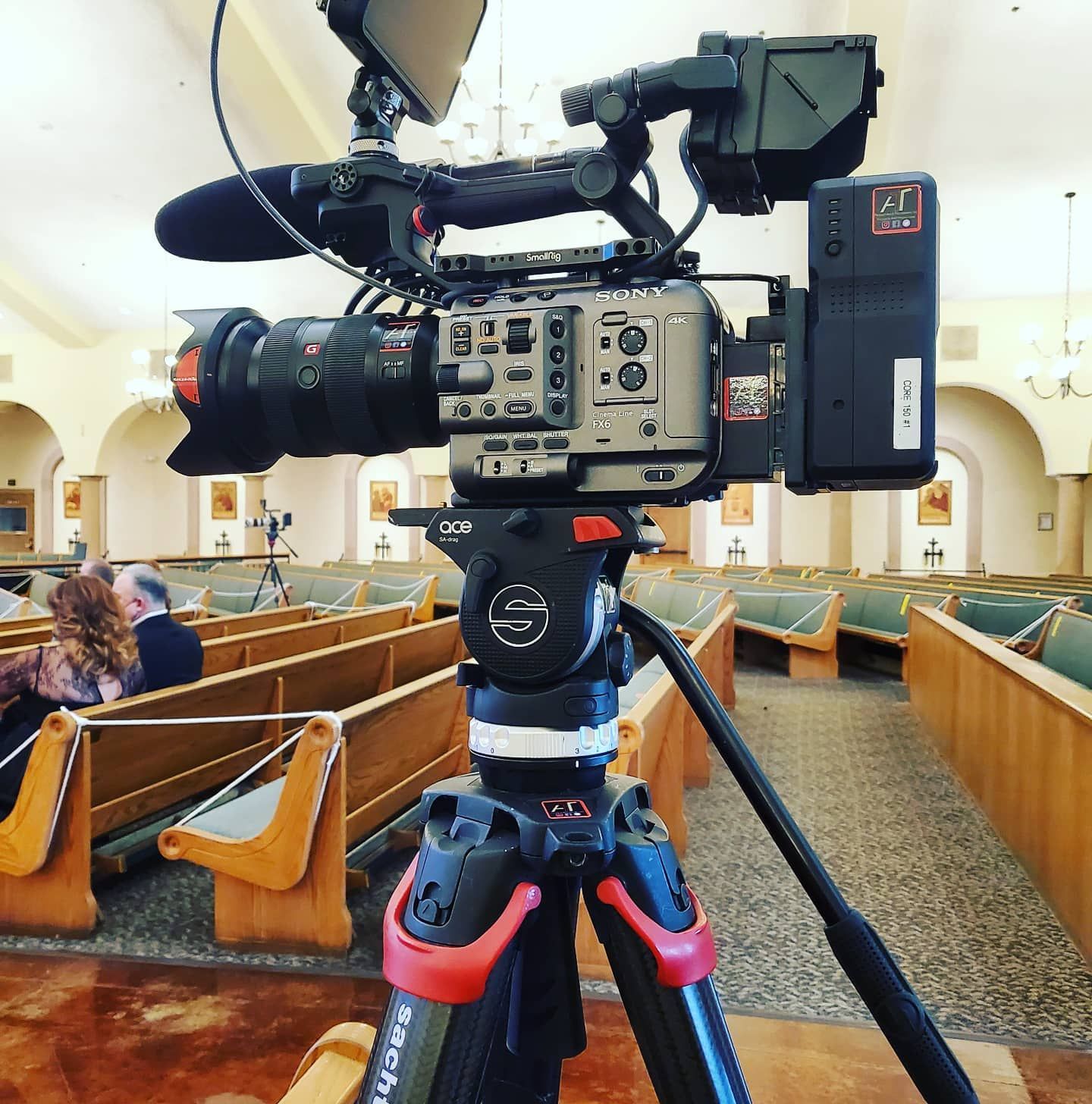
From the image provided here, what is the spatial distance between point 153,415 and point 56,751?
1417cm

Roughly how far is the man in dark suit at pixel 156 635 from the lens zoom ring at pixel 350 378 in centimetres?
208

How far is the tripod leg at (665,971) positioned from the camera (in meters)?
0.77

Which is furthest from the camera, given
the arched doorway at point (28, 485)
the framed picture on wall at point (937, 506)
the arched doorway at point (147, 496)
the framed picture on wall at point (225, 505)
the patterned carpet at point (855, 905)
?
the arched doorway at point (28, 485)

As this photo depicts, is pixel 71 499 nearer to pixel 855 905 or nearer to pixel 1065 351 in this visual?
pixel 1065 351

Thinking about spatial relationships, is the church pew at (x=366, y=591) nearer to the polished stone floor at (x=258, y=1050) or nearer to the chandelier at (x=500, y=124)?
the chandelier at (x=500, y=124)

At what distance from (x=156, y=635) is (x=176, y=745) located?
1.22ft

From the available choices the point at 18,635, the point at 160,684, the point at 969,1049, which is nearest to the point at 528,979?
the point at 969,1049

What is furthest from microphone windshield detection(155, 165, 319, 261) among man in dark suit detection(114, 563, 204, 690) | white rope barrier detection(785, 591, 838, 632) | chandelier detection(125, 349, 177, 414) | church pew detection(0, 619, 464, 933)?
chandelier detection(125, 349, 177, 414)

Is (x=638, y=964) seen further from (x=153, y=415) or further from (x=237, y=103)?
(x=153, y=415)

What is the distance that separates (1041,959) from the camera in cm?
211

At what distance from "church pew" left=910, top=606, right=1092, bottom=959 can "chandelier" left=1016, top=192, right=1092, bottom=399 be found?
6.01 meters

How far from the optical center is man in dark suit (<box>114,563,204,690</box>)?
2744 millimetres

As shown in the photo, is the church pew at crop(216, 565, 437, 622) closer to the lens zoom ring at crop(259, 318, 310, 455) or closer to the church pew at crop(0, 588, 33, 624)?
the church pew at crop(0, 588, 33, 624)

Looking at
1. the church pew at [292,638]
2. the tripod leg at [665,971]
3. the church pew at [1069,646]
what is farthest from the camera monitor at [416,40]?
the church pew at [1069,646]
